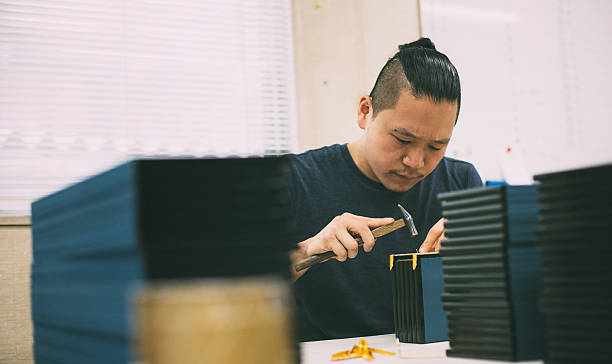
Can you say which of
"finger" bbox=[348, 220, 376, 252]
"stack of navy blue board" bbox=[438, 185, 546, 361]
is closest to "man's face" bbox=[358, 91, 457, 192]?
"finger" bbox=[348, 220, 376, 252]

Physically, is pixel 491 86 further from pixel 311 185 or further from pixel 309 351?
pixel 309 351

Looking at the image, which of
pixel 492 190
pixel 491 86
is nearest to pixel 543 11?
pixel 491 86

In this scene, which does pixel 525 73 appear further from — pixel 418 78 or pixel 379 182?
pixel 418 78

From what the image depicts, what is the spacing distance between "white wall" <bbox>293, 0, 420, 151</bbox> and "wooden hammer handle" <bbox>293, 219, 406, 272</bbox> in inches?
57.7

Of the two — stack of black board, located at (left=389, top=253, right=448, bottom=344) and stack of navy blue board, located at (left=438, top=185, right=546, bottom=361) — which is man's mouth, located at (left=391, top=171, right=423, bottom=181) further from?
stack of navy blue board, located at (left=438, top=185, right=546, bottom=361)

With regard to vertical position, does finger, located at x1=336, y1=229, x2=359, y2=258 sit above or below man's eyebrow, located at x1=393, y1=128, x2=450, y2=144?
below

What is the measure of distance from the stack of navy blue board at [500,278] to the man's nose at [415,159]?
846mm

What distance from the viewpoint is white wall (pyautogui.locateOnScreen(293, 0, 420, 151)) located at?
9.64 feet

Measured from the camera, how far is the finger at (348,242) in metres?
1.42

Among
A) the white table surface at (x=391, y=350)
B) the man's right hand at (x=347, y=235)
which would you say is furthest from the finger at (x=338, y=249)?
the white table surface at (x=391, y=350)

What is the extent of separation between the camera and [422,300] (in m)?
1.14

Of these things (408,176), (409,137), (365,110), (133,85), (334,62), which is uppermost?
(334,62)

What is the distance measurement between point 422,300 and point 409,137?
0.69m

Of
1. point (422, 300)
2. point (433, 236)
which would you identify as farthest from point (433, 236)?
point (422, 300)
